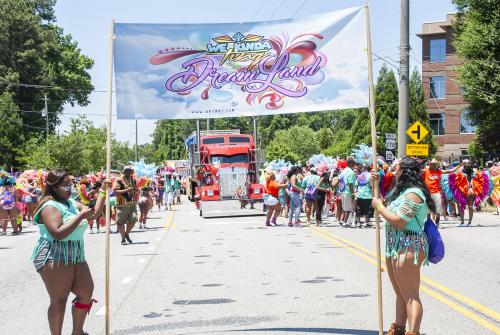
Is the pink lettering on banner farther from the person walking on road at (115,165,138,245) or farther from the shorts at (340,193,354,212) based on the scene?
the shorts at (340,193,354,212)

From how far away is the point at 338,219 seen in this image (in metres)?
22.2

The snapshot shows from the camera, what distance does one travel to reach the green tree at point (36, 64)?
194 feet

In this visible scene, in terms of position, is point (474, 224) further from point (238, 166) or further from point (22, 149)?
point (22, 149)

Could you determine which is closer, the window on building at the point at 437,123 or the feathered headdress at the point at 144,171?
the feathered headdress at the point at 144,171

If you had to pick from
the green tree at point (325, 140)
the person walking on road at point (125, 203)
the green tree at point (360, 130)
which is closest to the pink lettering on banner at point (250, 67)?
the person walking on road at point (125, 203)

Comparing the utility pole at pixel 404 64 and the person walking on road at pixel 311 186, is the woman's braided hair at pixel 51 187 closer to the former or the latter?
the person walking on road at pixel 311 186

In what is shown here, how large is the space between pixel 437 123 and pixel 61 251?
5923 cm

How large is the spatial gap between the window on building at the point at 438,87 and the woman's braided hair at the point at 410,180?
5656cm

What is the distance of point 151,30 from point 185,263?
5.71 m

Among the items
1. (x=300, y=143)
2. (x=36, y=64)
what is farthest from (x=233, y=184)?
(x=300, y=143)

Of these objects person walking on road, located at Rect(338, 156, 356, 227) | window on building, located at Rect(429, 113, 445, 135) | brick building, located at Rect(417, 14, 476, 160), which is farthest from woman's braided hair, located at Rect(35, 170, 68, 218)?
window on building, located at Rect(429, 113, 445, 135)

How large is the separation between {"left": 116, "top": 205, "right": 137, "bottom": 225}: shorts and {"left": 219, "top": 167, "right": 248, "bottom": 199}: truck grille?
36.2ft

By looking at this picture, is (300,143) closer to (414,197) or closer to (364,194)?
(364,194)

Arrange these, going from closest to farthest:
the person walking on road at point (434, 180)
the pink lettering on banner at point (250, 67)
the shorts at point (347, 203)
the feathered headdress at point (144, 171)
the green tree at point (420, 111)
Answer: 1. the pink lettering on banner at point (250, 67)
2. the person walking on road at point (434, 180)
3. the shorts at point (347, 203)
4. the feathered headdress at point (144, 171)
5. the green tree at point (420, 111)
